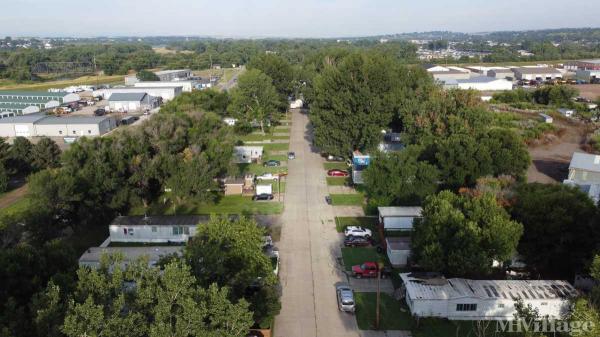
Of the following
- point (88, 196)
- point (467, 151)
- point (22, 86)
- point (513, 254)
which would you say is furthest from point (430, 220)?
point (22, 86)

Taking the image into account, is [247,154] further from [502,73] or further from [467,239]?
[502,73]

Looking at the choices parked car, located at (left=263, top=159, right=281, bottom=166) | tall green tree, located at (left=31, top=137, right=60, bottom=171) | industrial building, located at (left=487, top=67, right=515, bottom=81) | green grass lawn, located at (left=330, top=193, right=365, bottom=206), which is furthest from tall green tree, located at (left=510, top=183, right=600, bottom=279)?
industrial building, located at (left=487, top=67, right=515, bottom=81)

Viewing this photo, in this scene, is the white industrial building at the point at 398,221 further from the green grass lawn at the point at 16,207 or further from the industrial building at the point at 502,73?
the industrial building at the point at 502,73

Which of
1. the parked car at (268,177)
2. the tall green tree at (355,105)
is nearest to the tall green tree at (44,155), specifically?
the parked car at (268,177)

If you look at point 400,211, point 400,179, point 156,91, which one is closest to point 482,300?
point 400,211

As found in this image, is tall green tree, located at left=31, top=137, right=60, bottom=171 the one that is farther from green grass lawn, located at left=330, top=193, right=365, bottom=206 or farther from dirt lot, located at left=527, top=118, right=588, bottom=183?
dirt lot, located at left=527, top=118, right=588, bottom=183
